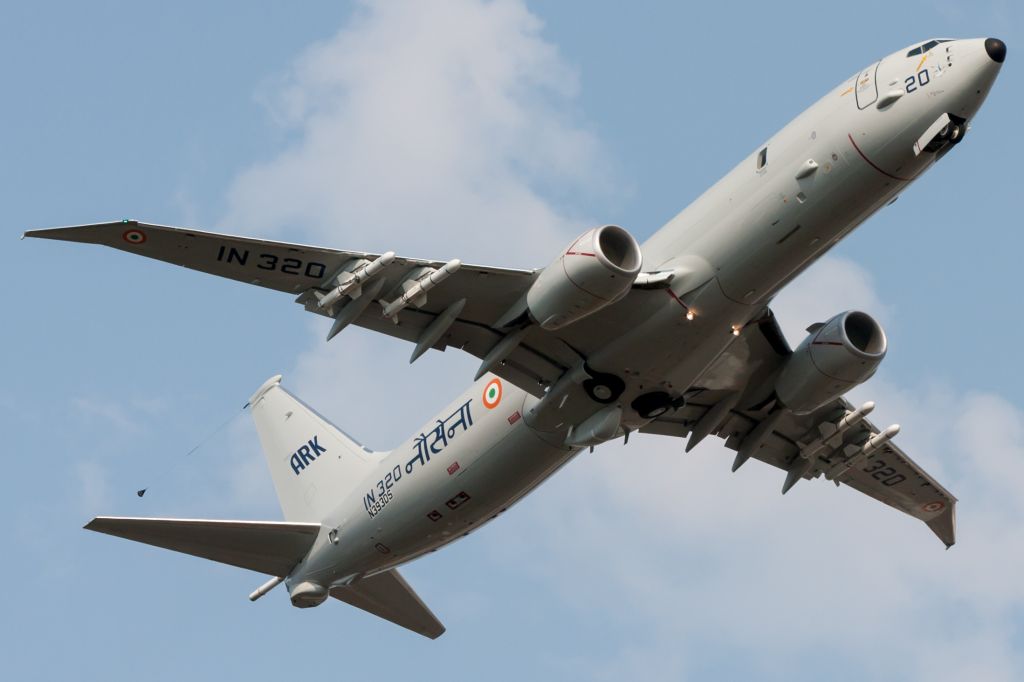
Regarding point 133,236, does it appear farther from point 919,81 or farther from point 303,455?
point 919,81

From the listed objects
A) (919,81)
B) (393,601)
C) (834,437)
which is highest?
→ (919,81)

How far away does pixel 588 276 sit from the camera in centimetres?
3077

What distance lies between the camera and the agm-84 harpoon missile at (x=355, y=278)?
31.6m

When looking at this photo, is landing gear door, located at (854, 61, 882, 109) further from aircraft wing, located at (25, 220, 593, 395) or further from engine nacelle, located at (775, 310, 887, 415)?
aircraft wing, located at (25, 220, 593, 395)

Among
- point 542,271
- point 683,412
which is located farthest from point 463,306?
point 683,412

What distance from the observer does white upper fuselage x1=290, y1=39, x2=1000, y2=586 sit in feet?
101

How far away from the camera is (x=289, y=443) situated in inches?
1741

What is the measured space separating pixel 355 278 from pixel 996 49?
13.1m

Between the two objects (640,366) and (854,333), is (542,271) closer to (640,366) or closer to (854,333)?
(640,366)

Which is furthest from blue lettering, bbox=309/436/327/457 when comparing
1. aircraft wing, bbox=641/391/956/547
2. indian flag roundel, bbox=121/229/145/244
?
indian flag roundel, bbox=121/229/145/244

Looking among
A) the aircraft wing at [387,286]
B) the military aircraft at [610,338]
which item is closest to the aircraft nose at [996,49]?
the military aircraft at [610,338]

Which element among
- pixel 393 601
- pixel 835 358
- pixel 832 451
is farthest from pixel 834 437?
pixel 393 601

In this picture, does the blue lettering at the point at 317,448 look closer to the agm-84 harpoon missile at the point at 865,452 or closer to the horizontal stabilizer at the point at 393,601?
the horizontal stabilizer at the point at 393,601

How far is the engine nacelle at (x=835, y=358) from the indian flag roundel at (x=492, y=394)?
672cm
